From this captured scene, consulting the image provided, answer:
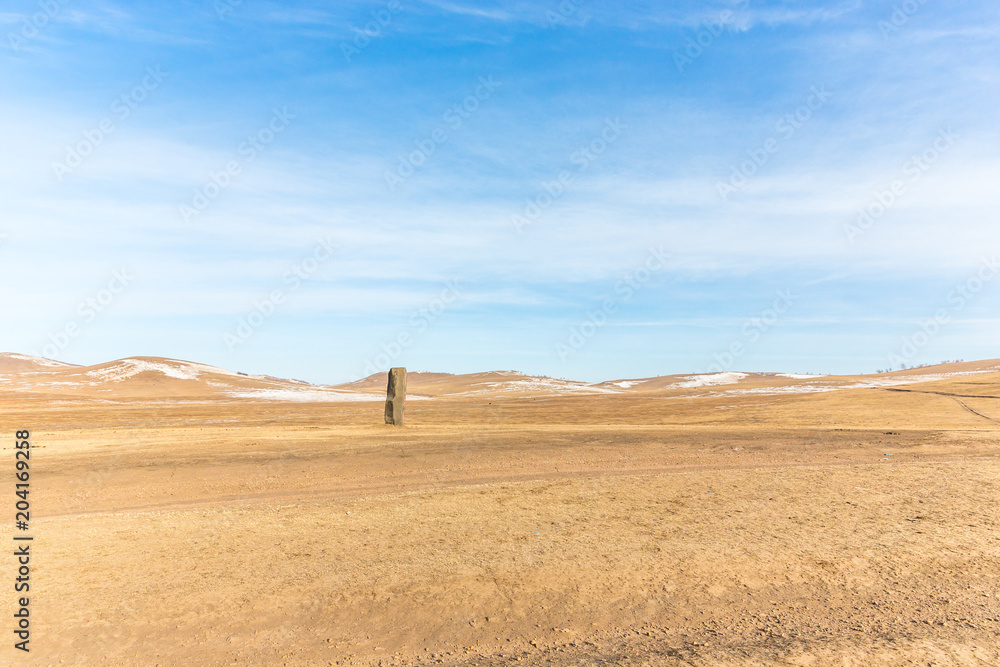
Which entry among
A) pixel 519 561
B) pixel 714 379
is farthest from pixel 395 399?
pixel 714 379

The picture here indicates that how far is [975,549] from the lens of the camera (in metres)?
7.42

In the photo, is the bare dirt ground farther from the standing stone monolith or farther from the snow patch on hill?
the snow patch on hill

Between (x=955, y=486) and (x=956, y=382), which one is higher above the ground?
(x=956, y=382)

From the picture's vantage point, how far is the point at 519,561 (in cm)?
730

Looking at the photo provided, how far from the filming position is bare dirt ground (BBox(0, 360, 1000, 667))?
5.41 meters

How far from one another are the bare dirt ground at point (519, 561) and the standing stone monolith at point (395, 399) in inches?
363

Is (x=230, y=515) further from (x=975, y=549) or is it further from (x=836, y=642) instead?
(x=975, y=549)

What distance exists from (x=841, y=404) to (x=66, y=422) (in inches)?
1439

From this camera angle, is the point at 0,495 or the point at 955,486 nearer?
the point at 955,486

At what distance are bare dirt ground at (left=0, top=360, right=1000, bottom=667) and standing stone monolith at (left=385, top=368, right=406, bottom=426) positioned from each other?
9.23 m

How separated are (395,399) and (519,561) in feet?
57.6

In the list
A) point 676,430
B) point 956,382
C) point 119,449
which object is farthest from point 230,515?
point 956,382

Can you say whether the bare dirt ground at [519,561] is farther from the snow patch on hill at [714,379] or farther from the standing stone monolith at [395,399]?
the snow patch on hill at [714,379]

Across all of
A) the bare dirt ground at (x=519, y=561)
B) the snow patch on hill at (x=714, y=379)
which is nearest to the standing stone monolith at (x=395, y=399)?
the bare dirt ground at (x=519, y=561)
